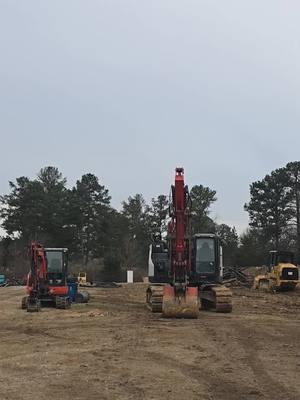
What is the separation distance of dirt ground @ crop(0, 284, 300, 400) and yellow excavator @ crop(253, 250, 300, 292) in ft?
73.9

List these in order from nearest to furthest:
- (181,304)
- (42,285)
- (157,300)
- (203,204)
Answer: (181,304)
(157,300)
(42,285)
(203,204)

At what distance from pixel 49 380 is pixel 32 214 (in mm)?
84438

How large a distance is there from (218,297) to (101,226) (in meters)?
77.7

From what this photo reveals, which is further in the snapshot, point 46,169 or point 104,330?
point 46,169

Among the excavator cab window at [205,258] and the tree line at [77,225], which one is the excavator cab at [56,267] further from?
the tree line at [77,225]

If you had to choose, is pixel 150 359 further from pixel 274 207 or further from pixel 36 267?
pixel 274 207

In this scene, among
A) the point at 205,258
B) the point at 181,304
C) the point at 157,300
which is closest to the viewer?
the point at 181,304

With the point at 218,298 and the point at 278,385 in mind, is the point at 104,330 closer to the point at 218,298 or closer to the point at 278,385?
the point at 218,298

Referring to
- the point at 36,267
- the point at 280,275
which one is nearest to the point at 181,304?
the point at 36,267

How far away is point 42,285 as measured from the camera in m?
26.7

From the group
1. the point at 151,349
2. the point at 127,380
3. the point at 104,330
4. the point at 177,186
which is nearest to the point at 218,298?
the point at 177,186

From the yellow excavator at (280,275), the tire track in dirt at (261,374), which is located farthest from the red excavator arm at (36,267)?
the yellow excavator at (280,275)

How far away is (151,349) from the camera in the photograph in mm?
13227

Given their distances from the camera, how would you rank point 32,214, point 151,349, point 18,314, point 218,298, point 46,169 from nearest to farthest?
1. point 151,349
2. point 218,298
3. point 18,314
4. point 32,214
5. point 46,169
